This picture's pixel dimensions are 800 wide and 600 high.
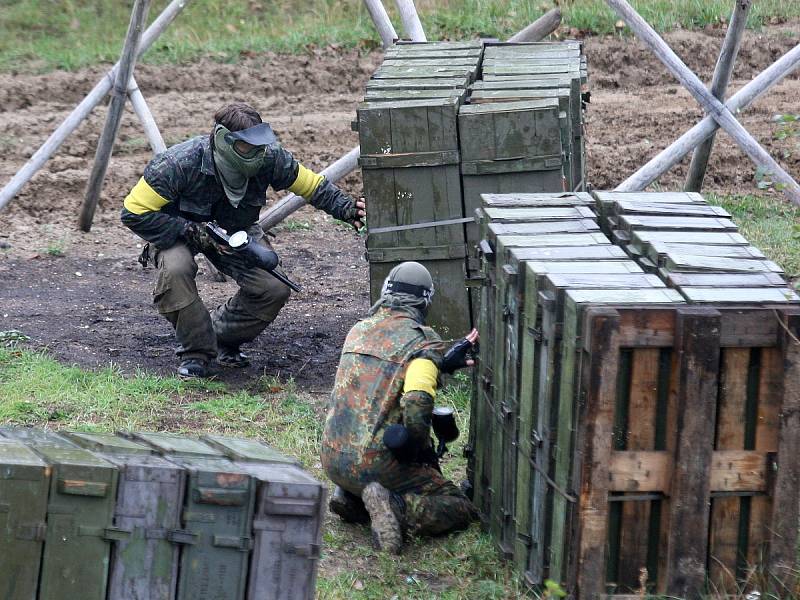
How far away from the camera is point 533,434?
4789 mm

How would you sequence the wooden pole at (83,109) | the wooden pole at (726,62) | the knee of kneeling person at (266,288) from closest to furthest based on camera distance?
1. the knee of kneeling person at (266,288)
2. the wooden pole at (726,62)
3. the wooden pole at (83,109)

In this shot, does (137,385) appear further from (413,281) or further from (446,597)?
(446,597)

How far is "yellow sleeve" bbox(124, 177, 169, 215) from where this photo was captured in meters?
7.50

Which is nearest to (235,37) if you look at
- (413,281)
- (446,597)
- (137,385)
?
(137,385)

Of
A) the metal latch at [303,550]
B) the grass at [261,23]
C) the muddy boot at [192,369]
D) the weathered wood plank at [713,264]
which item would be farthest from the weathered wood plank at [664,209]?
the grass at [261,23]

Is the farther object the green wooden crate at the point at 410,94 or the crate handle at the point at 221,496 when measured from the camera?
the green wooden crate at the point at 410,94

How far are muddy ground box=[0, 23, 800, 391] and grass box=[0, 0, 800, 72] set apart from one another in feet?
1.25

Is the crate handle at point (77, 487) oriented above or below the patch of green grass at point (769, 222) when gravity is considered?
below

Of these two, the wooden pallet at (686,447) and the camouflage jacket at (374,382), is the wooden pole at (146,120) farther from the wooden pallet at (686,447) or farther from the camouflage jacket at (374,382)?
the wooden pallet at (686,447)

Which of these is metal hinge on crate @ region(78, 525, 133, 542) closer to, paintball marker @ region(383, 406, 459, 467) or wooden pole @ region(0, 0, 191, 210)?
paintball marker @ region(383, 406, 459, 467)

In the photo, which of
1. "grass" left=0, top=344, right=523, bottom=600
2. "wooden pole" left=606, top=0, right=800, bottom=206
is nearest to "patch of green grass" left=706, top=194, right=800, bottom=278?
"wooden pole" left=606, top=0, right=800, bottom=206

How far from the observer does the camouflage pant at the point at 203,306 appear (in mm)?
7758

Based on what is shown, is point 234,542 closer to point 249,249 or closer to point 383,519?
point 383,519

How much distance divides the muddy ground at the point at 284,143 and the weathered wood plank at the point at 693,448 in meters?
3.88
